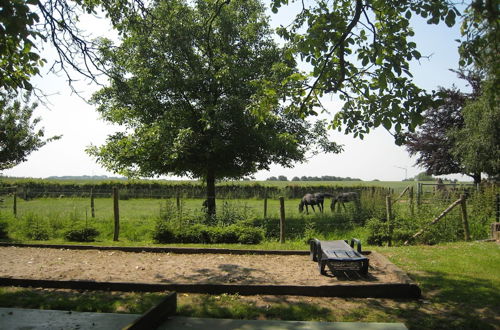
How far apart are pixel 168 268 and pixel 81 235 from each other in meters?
5.23

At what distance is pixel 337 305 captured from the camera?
5.63 metres

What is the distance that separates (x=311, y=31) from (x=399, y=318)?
4768 millimetres

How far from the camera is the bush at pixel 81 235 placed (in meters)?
11.8

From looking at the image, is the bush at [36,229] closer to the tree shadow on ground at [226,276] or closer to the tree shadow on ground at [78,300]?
the tree shadow on ground at [78,300]

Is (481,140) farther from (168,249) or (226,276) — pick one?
(226,276)

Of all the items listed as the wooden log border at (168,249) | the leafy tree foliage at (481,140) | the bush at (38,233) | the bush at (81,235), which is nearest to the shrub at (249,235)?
the wooden log border at (168,249)

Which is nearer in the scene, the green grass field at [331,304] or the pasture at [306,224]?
the green grass field at [331,304]

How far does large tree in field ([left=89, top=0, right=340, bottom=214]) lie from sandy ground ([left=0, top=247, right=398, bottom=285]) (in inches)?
252

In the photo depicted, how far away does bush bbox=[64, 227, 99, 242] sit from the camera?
11750 mm

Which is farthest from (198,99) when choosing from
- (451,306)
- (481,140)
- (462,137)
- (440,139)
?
(440,139)

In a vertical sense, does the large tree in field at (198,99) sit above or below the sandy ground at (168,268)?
above

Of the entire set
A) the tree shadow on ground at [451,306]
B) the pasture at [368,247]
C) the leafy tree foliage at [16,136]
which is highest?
the leafy tree foliage at [16,136]

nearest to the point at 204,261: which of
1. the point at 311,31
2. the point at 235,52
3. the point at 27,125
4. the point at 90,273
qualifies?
the point at 90,273

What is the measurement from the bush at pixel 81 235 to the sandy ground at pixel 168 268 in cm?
192
